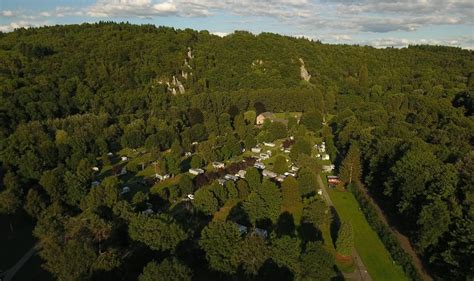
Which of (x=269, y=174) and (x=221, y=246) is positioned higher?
(x=221, y=246)

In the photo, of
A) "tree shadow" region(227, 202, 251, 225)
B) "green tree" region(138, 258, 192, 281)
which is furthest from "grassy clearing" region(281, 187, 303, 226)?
"green tree" region(138, 258, 192, 281)

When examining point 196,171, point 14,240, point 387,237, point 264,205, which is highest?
point 264,205

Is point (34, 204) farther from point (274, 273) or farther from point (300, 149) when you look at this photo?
point (300, 149)

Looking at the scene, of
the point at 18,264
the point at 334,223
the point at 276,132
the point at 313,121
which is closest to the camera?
the point at 18,264

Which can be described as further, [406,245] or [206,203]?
[206,203]

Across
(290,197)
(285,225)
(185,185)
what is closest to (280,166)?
(290,197)

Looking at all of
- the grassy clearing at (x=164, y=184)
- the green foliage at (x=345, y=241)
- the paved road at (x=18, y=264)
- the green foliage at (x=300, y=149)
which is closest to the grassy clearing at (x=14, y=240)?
the paved road at (x=18, y=264)

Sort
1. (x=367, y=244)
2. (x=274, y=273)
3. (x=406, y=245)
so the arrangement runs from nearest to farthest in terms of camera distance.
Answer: (x=274, y=273)
(x=406, y=245)
(x=367, y=244)

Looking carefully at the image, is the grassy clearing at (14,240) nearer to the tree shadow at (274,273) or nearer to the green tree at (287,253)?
the tree shadow at (274,273)
